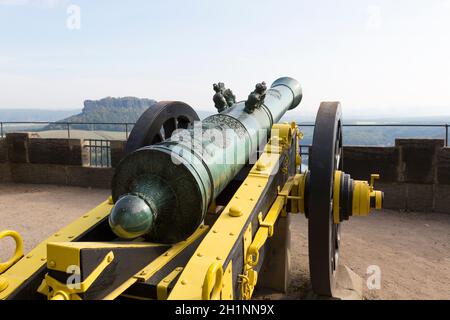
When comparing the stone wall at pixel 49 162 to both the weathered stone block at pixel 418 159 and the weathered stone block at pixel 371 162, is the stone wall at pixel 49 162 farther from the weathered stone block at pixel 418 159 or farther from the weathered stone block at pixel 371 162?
the weathered stone block at pixel 418 159

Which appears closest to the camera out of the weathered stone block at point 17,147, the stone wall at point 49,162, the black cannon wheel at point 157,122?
the black cannon wheel at point 157,122

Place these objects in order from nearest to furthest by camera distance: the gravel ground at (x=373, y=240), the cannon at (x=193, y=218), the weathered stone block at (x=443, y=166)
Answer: the cannon at (x=193, y=218) → the gravel ground at (x=373, y=240) → the weathered stone block at (x=443, y=166)

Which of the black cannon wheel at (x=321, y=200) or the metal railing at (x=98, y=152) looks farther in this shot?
the metal railing at (x=98, y=152)

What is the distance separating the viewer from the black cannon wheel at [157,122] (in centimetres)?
359

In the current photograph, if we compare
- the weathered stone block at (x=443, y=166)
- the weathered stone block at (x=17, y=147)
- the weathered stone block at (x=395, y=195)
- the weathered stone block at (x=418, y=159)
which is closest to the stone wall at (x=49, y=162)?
the weathered stone block at (x=17, y=147)

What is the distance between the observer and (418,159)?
6895 mm

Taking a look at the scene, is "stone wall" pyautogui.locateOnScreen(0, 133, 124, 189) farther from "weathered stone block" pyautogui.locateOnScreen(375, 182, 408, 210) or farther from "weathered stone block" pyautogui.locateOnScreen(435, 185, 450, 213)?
"weathered stone block" pyautogui.locateOnScreen(435, 185, 450, 213)

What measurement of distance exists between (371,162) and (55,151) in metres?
6.49

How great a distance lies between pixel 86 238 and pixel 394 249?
399cm

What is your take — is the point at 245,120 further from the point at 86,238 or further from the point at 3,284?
the point at 3,284

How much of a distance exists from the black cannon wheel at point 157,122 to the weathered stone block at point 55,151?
5.39 m

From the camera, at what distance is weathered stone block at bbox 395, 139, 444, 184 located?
22.4ft
